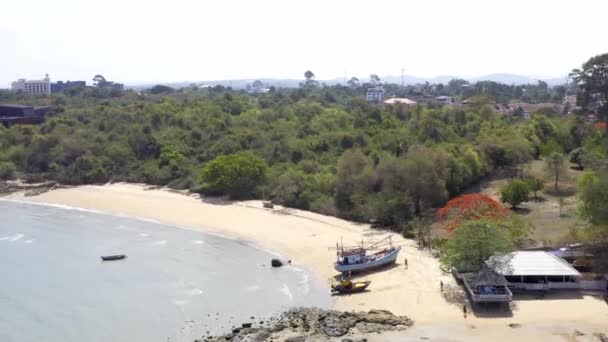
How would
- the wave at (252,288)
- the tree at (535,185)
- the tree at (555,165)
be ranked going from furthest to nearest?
1. the tree at (555,165)
2. the tree at (535,185)
3. the wave at (252,288)

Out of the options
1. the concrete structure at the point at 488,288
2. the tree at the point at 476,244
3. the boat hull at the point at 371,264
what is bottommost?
the boat hull at the point at 371,264

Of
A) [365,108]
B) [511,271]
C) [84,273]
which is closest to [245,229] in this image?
[84,273]

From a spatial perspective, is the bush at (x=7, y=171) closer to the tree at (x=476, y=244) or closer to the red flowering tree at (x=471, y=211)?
the red flowering tree at (x=471, y=211)

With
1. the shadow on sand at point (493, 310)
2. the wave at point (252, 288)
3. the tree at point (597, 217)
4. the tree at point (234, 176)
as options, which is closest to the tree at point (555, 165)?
the tree at point (597, 217)

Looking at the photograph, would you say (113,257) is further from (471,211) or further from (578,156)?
(578,156)

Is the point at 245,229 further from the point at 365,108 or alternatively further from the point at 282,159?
the point at 365,108

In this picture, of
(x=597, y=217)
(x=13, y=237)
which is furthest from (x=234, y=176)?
(x=597, y=217)
